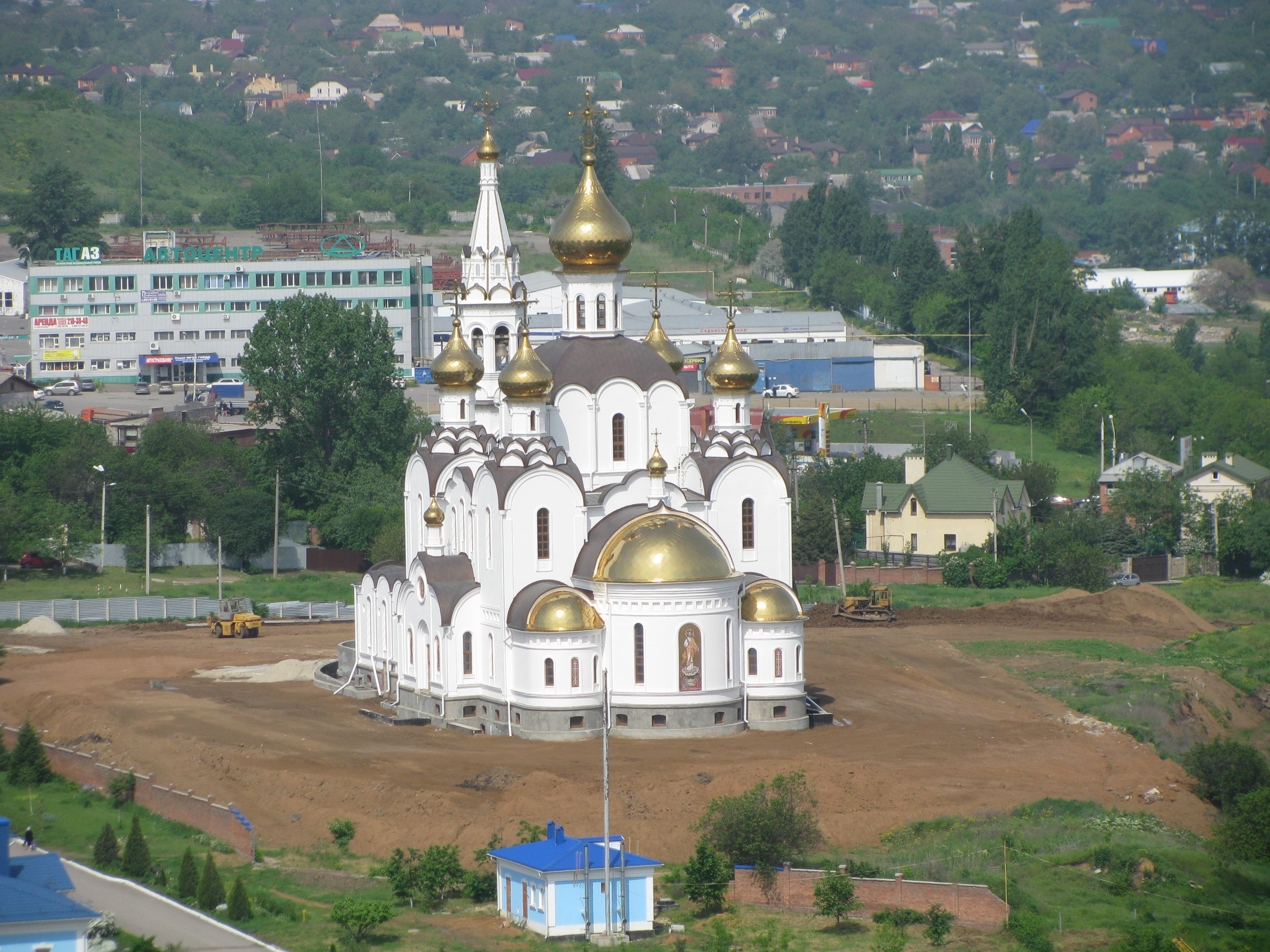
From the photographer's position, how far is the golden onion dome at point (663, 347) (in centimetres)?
4806

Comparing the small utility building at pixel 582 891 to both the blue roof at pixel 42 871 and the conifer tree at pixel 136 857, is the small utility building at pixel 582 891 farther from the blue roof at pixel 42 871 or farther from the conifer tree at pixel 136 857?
the blue roof at pixel 42 871

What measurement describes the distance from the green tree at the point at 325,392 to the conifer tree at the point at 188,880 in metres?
43.6

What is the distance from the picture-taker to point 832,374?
101125 mm

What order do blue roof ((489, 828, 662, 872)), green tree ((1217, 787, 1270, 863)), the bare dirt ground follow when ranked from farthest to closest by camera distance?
the bare dirt ground, green tree ((1217, 787, 1270, 863)), blue roof ((489, 828, 662, 872))

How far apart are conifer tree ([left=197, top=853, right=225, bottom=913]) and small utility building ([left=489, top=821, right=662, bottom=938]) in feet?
14.5

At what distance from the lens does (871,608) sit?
57.9 meters

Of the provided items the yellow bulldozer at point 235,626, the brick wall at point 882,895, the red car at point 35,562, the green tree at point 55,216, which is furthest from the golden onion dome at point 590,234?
the green tree at point 55,216

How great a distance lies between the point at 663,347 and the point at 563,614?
938cm

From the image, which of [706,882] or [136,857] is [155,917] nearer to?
[136,857]

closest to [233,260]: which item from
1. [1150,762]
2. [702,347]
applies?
[702,347]

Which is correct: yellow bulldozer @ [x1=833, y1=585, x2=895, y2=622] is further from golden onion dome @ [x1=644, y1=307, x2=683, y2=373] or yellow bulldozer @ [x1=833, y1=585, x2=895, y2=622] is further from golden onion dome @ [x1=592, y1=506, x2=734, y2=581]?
golden onion dome @ [x1=592, y1=506, x2=734, y2=581]

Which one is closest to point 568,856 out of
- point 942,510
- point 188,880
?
point 188,880

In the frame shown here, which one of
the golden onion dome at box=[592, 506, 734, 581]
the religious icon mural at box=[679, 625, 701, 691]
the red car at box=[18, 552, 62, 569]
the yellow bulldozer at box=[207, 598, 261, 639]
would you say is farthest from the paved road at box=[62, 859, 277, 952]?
the red car at box=[18, 552, 62, 569]

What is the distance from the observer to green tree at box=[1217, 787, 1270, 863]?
3453cm
